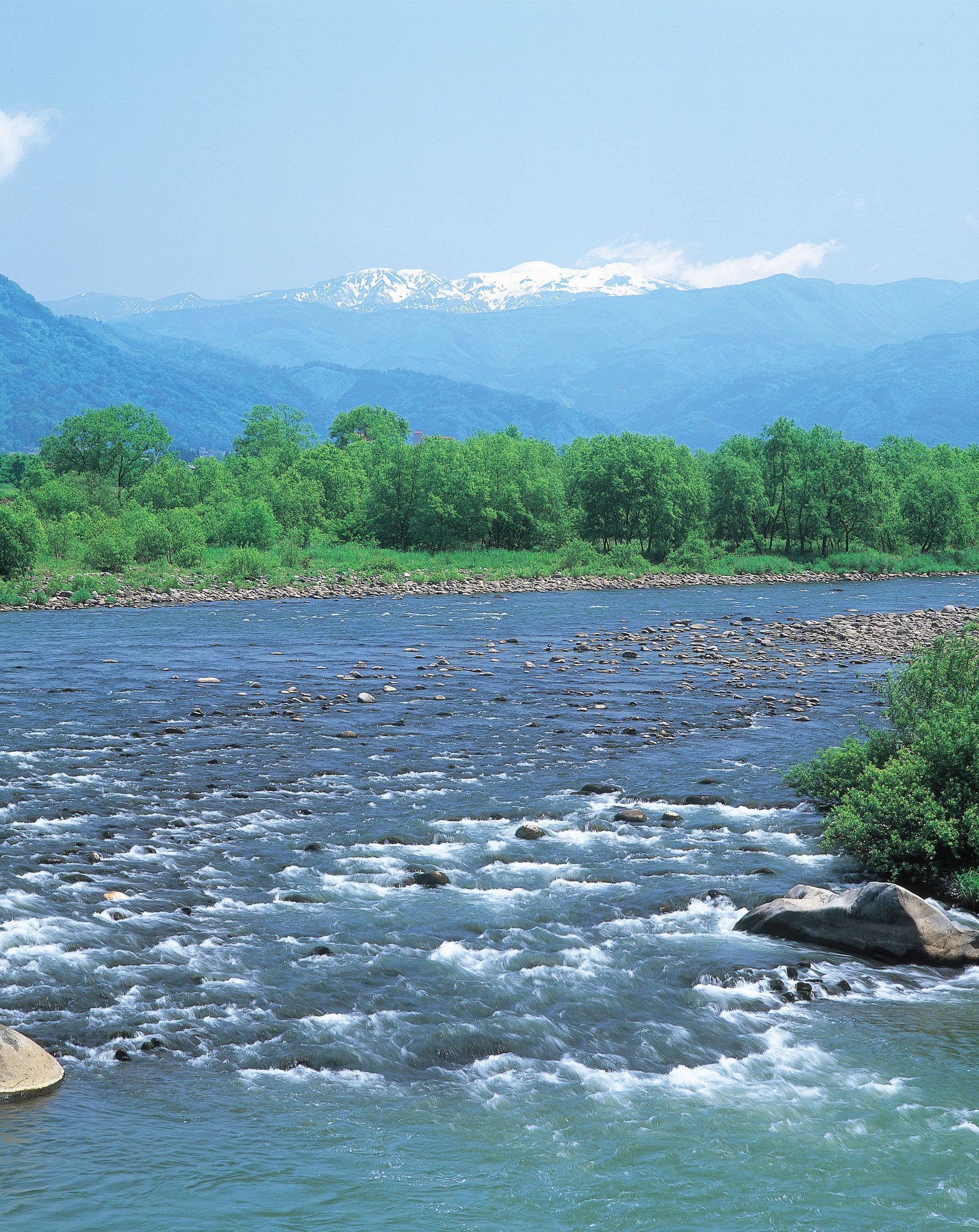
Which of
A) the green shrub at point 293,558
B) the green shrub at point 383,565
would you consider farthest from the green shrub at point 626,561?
the green shrub at point 293,558

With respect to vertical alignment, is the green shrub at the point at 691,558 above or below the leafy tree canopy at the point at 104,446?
below

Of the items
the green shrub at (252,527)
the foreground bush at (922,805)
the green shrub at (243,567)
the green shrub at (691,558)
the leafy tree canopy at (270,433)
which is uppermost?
the leafy tree canopy at (270,433)

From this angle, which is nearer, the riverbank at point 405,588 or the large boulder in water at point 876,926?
the large boulder in water at point 876,926

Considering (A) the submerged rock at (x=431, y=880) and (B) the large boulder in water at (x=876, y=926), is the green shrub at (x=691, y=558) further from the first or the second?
(B) the large boulder in water at (x=876, y=926)

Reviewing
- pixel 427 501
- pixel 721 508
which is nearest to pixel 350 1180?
pixel 427 501

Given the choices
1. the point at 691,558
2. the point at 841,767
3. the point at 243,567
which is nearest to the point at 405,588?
the point at 243,567

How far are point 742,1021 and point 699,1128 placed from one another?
2066mm

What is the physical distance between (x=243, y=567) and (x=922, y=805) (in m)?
60.5

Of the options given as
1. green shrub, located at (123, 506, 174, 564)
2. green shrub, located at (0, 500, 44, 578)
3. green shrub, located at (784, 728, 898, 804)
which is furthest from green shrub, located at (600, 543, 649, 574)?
green shrub, located at (784, 728, 898, 804)

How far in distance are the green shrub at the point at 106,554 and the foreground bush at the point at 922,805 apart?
62.2 m

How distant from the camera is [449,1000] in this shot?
11.0 meters

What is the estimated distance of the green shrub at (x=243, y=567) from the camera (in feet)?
229

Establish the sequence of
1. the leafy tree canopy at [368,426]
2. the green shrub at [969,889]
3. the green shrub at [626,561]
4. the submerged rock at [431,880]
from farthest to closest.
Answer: the leafy tree canopy at [368,426] < the green shrub at [626,561] < the submerged rock at [431,880] < the green shrub at [969,889]

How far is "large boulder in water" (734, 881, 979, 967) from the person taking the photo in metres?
Result: 12.1
